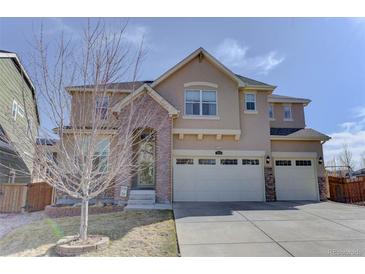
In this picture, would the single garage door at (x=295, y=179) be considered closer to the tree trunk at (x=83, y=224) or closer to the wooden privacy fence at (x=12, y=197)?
the tree trunk at (x=83, y=224)

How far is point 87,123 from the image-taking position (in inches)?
259

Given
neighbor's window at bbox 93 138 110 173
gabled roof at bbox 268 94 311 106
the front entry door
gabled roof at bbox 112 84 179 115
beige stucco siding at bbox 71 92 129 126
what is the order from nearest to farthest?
beige stucco siding at bbox 71 92 129 126 → neighbor's window at bbox 93 138 110 173 → gabled roof at bbox 112 84 179 115 → the front entry door → gabled roof at bbox 268 94 311 106

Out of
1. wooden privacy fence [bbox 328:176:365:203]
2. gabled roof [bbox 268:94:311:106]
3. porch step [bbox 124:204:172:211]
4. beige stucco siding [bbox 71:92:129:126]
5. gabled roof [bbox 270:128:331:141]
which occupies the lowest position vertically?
porch step [bbox 124:204:172:211]

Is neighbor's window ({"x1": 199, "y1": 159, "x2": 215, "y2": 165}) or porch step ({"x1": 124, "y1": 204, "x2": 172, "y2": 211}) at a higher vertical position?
neighbor's window ({"x1": 199, "y1": 159, "x2": 215, "y2": 165})

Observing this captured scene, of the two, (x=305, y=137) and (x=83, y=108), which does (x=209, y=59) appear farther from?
(x=83, y=108)

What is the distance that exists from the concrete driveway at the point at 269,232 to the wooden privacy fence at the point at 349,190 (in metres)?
4.42

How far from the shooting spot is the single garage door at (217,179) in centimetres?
1301

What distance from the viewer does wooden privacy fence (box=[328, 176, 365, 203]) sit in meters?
13.8

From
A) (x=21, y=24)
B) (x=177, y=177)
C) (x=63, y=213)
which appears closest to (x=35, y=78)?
(x=21, y=24)

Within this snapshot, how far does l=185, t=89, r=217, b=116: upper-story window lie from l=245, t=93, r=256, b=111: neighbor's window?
2.04 metres

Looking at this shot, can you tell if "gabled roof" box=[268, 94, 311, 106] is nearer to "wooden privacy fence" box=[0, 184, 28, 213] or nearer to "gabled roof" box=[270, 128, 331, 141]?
"gabled roof" box=[270, 128, 331, 141]

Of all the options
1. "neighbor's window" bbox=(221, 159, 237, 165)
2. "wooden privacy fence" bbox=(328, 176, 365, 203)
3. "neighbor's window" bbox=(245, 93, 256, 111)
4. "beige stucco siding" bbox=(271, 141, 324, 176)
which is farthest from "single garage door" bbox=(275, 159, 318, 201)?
"neighbor's window" bbox=(245, 93, 256, 111)
